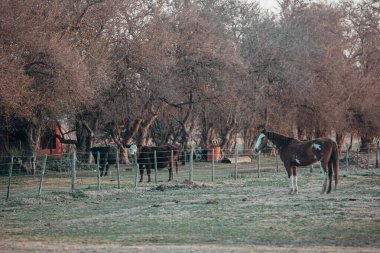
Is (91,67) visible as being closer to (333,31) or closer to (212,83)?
(212,83)

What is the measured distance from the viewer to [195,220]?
14.8 m

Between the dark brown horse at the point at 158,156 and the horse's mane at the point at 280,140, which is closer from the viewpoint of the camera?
the horse's mane at the point at 280,140

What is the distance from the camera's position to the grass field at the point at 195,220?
11562 millimetres

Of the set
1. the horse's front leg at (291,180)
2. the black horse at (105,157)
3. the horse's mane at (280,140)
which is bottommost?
the horse's front leg at (291,180)

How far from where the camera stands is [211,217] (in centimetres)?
1523

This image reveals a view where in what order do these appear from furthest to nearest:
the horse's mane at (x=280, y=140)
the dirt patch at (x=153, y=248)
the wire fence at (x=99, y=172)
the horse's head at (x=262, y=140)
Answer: the wire fence at (x=99, y=172) < the horse's head at (x=262, y=140) < the horse's mane at (x=280, y=140) < the dirt patch at (x=153, y=248)

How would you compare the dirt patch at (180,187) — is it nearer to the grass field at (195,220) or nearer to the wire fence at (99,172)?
the grass field at (195,220)

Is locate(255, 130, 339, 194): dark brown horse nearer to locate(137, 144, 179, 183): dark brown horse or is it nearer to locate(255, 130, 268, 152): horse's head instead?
locate(255, 130, 268, 152): horse's head

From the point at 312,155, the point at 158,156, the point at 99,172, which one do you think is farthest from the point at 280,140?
the point at 158,156

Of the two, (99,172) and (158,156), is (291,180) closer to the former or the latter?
(99,172)

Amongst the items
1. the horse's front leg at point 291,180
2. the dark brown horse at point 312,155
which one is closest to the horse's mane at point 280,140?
the dark brown horse at point 312,155

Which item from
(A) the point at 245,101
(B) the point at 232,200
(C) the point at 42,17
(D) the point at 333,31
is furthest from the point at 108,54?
(D) the point at 333,31

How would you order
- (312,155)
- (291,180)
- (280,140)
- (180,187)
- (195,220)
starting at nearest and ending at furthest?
1. (195,220)
2. (291,180)
3. (312,155)
4. (280,140)
5. (180,187)

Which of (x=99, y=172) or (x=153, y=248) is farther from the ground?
(x=99, y=172)
